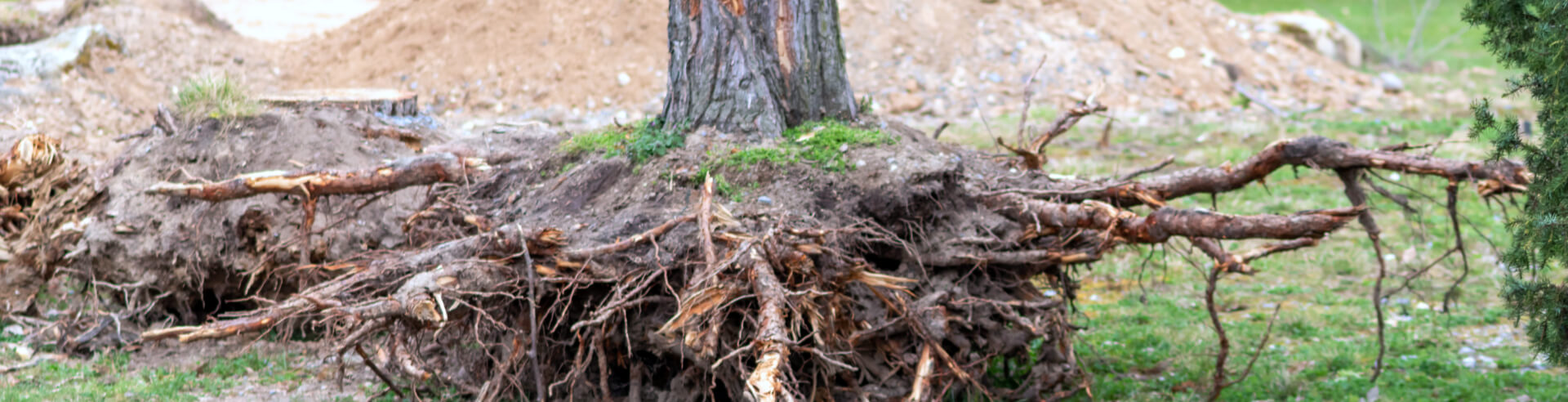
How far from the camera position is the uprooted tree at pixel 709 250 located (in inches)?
142

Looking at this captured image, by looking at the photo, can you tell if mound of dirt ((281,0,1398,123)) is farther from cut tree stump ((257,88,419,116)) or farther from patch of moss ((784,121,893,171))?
patch of moss ((784,121,893,171))

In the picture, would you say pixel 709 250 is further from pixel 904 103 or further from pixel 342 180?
pixel 904 103

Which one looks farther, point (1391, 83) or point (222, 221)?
point (1391, 83)

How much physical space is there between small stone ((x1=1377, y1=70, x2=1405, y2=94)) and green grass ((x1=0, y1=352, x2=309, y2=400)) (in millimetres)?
12807

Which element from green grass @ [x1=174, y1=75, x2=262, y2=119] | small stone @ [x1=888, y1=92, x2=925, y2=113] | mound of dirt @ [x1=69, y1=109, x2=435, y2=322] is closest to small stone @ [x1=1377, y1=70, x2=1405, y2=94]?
small stone @ [x1=888, y1=92, x2=925, y2=113]

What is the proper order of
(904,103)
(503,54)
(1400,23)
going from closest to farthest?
(904,103) < (503,54) < (1400,23)

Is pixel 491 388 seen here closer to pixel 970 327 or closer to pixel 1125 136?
pixel 970 327

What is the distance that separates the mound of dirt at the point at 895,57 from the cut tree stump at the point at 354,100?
5.07m

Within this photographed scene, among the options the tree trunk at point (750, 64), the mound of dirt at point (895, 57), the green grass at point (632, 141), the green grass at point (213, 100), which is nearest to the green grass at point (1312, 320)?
the tree trunk at point (750, 64)

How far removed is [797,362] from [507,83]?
364 inches

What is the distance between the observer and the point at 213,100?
5703 mm

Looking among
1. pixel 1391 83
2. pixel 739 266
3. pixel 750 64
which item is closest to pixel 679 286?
pixel 739 266

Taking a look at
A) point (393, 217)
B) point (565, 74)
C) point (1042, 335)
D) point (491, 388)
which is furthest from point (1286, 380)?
point (565, 74)

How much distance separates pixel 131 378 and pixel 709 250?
263 centimetres
